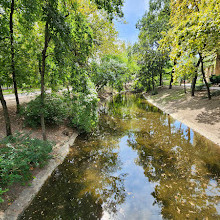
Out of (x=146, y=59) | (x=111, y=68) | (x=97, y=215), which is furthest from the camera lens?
(x=146, y=59)

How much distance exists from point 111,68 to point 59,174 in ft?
35.6

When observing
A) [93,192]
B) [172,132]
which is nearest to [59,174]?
[93,192]

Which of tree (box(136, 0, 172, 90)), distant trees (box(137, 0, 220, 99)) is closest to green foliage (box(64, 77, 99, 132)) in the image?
distant trees (box(137, 0, 220, 99))

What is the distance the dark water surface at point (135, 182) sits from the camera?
12.6ft

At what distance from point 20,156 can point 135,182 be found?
4160 mm

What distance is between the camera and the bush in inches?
306

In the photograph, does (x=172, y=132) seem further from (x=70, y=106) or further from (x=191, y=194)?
(x=70, y=106)

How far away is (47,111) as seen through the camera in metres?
8.16

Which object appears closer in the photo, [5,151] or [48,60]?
[5,151]

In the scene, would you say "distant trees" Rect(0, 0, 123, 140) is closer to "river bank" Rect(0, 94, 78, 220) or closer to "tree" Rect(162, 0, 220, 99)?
"river bank" Rect(0, 94, 78, 220)

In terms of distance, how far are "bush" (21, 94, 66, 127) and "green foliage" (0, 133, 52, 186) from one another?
2575 mm

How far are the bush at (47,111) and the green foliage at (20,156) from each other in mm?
2575

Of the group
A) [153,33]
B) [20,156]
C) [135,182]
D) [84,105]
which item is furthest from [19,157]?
[153,33]

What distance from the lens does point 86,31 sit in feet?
19.6
